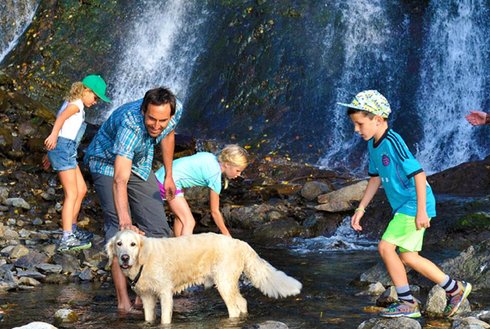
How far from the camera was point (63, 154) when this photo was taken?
30.8ft

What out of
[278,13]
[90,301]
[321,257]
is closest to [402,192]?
[90,301]

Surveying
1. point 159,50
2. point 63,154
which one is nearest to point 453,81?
point 159,50

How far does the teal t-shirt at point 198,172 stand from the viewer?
7.94 metres

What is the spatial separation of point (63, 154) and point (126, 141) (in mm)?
3144

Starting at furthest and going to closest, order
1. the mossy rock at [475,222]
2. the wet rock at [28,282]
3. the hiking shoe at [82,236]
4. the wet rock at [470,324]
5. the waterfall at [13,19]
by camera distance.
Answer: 1. the waterfall at [13,19]
2. the mossy rock at [475,222]
3. the hiking shoe at [82,236]
4. the wet rock at [28,282]
5. the wet rock at [470,324]

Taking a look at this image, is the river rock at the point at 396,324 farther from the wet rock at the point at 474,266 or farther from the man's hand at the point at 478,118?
the man's hand at the point at 478,118

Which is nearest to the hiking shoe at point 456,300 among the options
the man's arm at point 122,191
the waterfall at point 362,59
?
the man's arm at point 122,191

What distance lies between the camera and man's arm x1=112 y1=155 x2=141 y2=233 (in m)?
6.29

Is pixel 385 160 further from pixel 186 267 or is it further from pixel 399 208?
pixel 186 267

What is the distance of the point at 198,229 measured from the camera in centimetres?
1261

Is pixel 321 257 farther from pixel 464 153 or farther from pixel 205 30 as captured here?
pixel 205 30

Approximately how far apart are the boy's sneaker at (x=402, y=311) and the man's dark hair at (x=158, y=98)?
7.91ft

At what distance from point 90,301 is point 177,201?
4.39ft

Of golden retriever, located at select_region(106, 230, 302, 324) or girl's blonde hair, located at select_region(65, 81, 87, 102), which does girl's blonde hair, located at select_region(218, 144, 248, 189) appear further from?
girl's blonde hair, located at select_region(65, 81, 87, 102)
